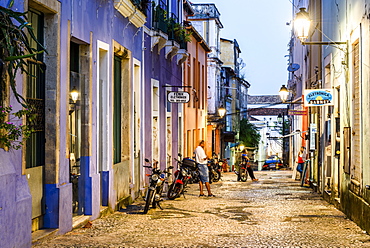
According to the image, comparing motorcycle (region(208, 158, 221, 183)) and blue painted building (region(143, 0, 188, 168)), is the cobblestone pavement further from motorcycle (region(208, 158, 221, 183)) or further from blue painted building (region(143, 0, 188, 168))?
motorcycle (region(208, 158, 221, 183))

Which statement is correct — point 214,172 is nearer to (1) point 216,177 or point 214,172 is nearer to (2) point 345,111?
(1) point 216,177

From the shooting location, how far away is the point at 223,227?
11688 millimetres

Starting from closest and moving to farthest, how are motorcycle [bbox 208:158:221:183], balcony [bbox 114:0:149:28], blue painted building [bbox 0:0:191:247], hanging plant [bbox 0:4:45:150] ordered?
1. hanging plant [bbox 0:4:45:150]
2. blue painted building [bbox 0:0:191:247]
3. balcony [bbox 114:0:149:28]
4. motorcycle [bbox 208:158:221:183]

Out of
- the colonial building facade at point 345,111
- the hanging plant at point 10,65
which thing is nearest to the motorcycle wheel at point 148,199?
the colonial building facade at point 345,111

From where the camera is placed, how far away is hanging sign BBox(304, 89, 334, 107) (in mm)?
16688

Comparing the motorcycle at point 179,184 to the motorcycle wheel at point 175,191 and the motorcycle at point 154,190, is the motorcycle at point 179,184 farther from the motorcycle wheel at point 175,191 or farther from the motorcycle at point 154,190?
the motorcycle at point 154,190

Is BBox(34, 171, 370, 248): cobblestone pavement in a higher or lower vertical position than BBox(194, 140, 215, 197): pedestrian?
lower

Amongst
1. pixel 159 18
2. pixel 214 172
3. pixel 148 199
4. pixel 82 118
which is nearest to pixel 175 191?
pixel 148 199

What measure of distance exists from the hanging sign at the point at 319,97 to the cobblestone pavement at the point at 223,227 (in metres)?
2.65

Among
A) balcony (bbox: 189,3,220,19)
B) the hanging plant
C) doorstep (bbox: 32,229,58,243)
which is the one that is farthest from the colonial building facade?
balcony (bbox: 189,3,220,19)

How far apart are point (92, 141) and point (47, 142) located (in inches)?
93.1

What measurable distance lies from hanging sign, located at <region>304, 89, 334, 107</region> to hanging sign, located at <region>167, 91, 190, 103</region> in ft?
18.5

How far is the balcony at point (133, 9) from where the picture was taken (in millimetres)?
14569

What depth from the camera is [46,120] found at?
Answer: 1001cm
